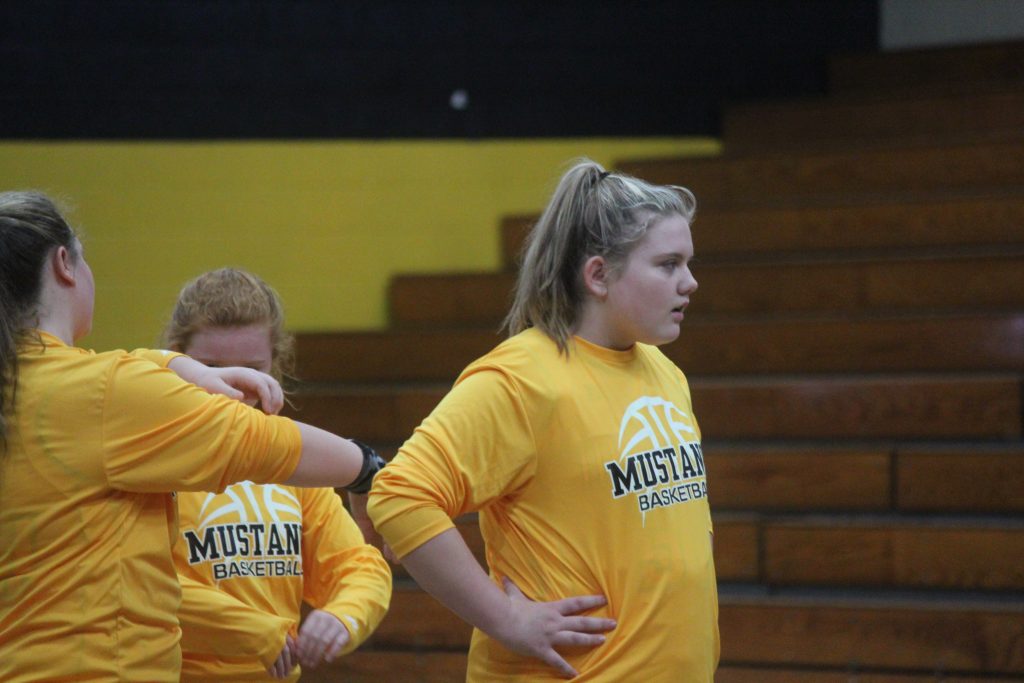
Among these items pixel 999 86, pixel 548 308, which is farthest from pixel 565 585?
pixel 999 86

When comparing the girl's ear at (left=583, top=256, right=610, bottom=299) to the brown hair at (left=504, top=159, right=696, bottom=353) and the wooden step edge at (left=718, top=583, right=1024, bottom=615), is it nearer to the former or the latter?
the brown hair at (left=504, top=159, right=696, bottom=353)

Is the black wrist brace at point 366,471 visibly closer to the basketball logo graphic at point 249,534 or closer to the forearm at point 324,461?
the forearm at point 324,461

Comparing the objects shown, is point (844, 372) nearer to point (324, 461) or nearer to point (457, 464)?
point (457, 464)

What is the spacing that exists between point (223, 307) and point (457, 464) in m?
0.67

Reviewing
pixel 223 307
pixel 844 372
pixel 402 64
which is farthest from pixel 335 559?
pixel 402 64

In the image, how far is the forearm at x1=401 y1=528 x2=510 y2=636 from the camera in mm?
1629

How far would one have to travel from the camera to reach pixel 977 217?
432 cm

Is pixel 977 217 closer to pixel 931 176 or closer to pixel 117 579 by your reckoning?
pixel 931 176

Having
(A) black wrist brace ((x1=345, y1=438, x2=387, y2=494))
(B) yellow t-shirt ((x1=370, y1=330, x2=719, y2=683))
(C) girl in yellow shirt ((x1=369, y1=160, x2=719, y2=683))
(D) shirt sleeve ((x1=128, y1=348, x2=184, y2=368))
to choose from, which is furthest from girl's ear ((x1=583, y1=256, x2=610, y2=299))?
(D) shirt sleeve ((x1=128, y1=348, x2=184, y2=368))

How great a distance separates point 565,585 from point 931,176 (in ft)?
11.0

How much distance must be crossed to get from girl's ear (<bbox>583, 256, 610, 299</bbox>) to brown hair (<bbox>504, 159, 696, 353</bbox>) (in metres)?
0.01

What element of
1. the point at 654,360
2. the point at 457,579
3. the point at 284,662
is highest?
the point at 654,360

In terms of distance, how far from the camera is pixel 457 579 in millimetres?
1635

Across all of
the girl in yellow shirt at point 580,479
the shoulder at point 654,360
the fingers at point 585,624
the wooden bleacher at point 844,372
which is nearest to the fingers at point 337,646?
the girl in yellow shirt at point 580,479
